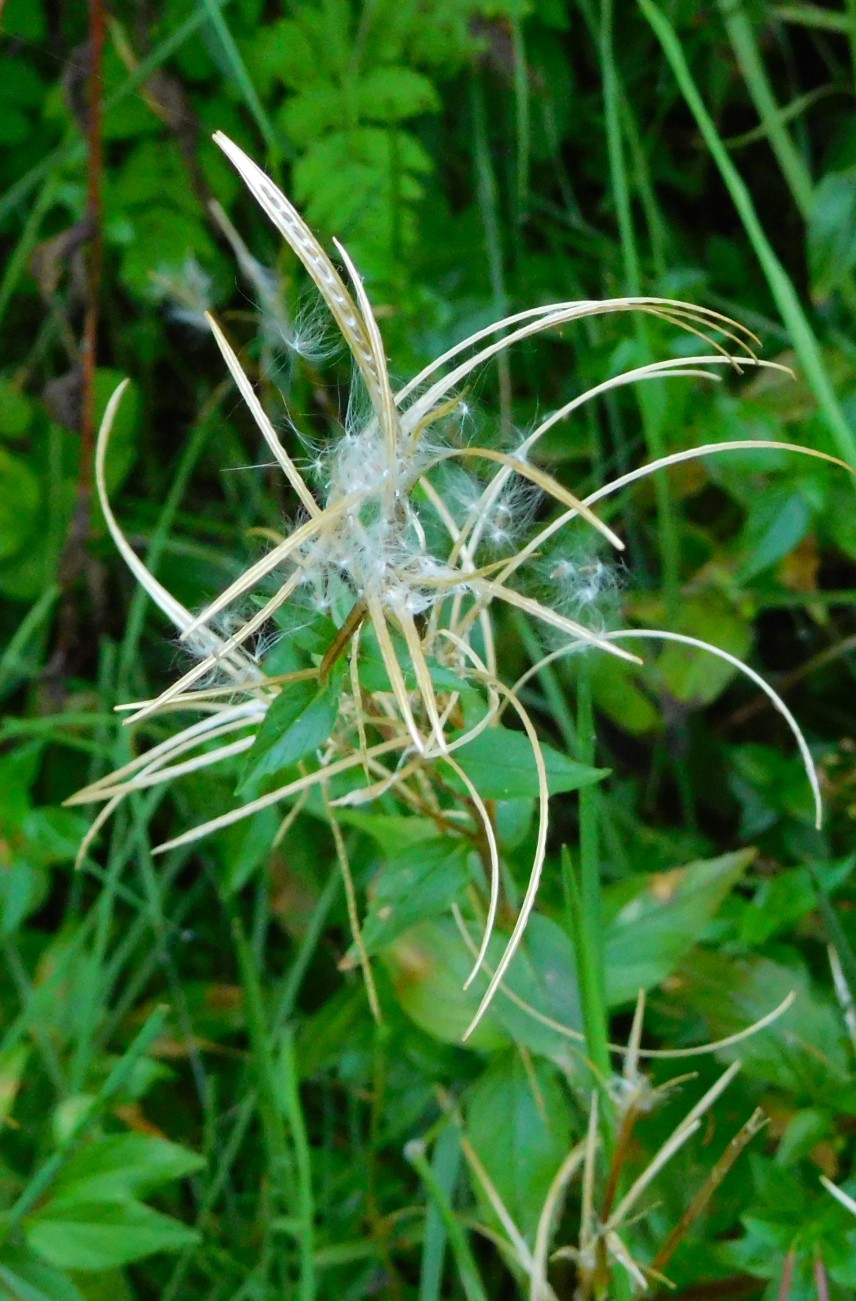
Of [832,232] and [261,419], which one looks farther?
[832,232]

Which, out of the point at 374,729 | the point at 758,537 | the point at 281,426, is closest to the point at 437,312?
the point at 281,426

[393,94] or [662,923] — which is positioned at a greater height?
[393,94]

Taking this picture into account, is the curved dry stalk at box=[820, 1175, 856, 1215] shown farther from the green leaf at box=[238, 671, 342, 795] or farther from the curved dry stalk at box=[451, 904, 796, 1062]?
the green leaf at box=[238, 671, 342, 795]

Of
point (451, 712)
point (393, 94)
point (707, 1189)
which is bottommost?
point (707, 1189)

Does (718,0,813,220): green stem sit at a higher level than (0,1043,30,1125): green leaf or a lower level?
higher

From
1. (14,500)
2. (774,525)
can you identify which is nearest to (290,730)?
(774,525)

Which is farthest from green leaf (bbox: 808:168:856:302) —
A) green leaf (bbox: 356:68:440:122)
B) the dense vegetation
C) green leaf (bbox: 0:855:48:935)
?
green leaf (bbox: 0:855:48:935)

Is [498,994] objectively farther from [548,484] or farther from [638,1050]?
[548,484]

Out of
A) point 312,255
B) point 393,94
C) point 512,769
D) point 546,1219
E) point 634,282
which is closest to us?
point 312,255

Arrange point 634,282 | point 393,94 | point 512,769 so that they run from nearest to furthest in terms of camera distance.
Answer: point 512,769
point 634,282
point 393,94
